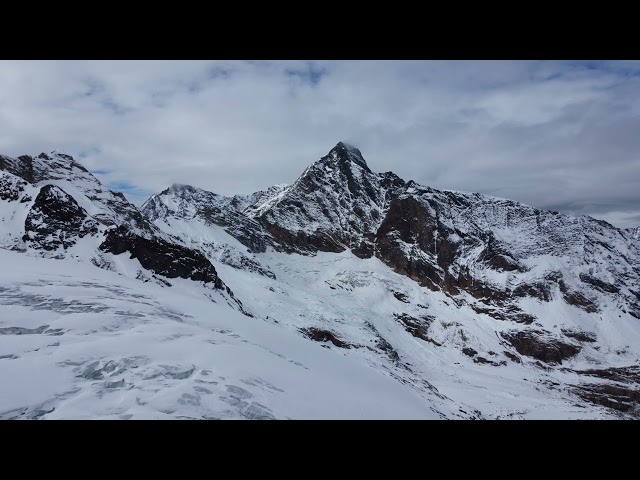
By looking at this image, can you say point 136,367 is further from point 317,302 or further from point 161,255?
point 317,302

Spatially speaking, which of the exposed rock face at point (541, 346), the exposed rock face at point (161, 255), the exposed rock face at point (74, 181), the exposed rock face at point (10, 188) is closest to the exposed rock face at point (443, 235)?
the exposed rock face at point (541, 346)

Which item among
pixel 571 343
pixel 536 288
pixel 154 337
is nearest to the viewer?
pixel 154 337

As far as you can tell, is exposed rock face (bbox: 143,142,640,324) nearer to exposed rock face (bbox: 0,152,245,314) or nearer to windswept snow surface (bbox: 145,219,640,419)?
windswept snow surface (bbox: 145,219,640,419)

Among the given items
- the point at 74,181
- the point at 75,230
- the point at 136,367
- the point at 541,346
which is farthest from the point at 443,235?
the point at 136,367

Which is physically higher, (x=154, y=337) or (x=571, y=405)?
(x=154, y=337)

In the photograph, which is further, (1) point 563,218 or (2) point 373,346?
(1) point 563,218
